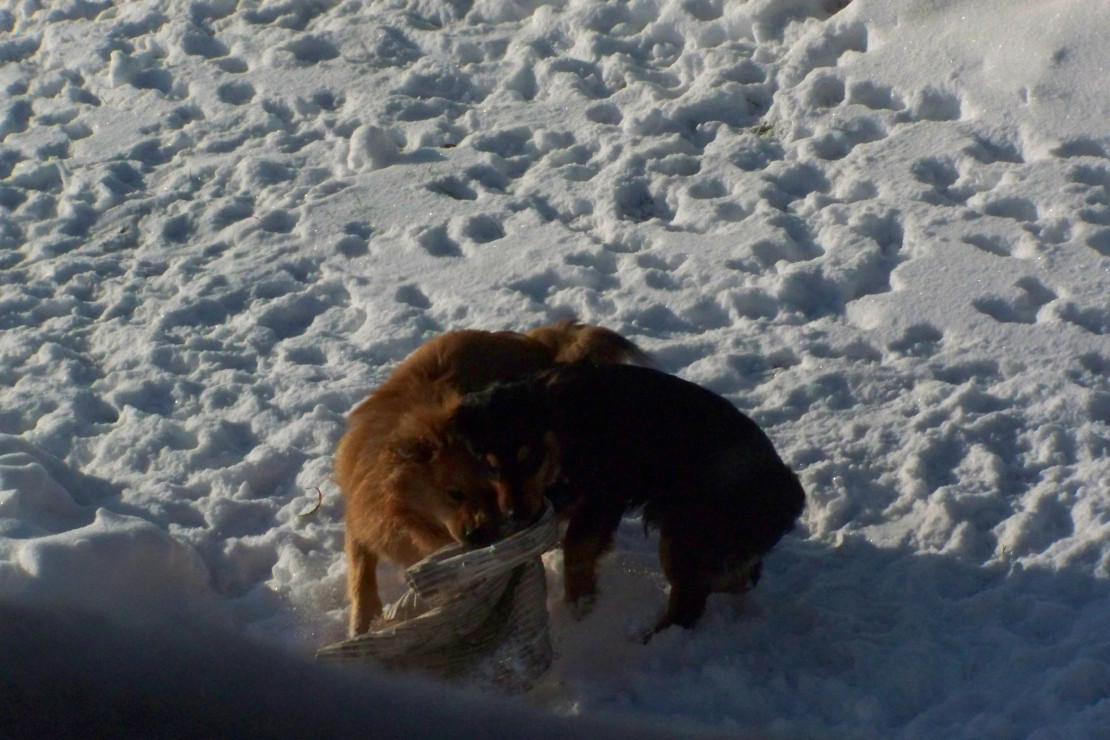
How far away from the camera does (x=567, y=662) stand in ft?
13.4

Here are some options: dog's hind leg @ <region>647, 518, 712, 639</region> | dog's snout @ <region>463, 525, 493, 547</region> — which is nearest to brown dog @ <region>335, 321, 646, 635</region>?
dog's snout @ <region>463, 525, 493, 547</region>

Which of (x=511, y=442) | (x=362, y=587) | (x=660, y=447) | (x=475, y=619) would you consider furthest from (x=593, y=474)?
(x=362, y=587)

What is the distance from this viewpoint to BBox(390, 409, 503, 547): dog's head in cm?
388

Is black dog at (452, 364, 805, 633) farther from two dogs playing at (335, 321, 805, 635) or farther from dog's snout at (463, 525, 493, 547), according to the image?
dog's snout at (463, 525, 493, 547)

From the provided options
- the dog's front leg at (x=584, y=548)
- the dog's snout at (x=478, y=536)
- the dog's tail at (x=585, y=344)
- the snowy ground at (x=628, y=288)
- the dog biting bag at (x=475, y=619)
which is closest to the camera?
the dog biting bag at (x=475, y=619)

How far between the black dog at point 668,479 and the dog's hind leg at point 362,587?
0.68 m

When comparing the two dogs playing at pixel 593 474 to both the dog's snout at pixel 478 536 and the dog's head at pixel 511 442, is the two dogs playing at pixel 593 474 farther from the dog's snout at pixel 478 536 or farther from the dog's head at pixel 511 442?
the dog's snout at pixel 478 536

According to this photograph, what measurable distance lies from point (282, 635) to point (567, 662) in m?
1.00

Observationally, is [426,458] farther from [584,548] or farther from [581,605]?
[581,605]

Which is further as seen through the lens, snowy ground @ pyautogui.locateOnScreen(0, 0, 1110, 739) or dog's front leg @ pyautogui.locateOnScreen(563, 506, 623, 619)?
dog's front leg @ pyautogui.locateOnScreen(563, 506, 623, 619)

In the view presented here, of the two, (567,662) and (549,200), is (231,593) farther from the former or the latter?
(549,200)

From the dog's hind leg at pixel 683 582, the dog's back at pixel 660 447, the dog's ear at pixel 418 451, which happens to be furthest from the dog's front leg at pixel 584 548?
the dog's ear at pixel 418 451

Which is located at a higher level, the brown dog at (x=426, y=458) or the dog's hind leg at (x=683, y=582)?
the brown dog at (x=426, y=458)

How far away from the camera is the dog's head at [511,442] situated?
387cm
